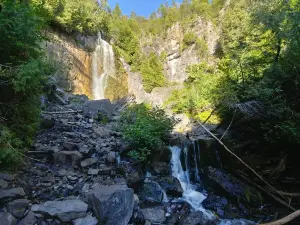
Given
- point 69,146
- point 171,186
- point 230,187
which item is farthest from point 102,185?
point 230,187

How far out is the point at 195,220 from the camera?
19.1 feet

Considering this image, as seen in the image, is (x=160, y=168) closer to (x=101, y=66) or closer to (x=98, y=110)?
(x=98, y=110)

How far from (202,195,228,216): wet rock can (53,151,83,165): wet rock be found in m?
4.35

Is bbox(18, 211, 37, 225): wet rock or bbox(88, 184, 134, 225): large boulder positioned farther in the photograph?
bbox(88, 184, 134, 225): large boulder

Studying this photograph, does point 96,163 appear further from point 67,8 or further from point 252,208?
point 67,8

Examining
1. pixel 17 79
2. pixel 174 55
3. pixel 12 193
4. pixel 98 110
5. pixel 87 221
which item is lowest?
pixel 87 221

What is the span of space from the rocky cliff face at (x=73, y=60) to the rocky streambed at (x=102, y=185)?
27.2 ft

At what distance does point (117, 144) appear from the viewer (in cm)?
741

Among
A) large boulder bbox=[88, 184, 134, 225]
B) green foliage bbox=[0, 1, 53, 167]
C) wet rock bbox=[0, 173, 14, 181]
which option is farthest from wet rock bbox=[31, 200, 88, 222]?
green foliage bbox=[0, 1, 53, 167]

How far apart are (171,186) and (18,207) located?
4607 mm

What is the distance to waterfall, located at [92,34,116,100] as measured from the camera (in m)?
21.2

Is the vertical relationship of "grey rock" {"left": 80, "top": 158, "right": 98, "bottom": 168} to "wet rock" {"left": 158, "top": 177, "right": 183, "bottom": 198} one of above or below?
above

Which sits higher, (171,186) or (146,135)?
(146,135)

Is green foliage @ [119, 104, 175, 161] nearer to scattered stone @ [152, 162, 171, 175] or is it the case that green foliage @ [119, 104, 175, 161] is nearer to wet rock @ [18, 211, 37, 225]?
scattered stone @ [152, 162, 171, 175]
